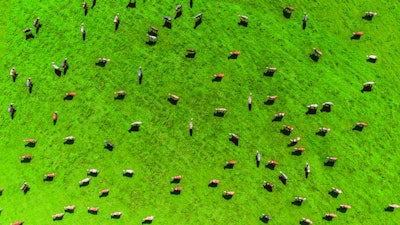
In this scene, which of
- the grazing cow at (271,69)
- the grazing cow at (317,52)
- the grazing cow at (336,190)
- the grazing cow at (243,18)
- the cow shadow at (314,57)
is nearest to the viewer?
the grazing cow at (336,190)

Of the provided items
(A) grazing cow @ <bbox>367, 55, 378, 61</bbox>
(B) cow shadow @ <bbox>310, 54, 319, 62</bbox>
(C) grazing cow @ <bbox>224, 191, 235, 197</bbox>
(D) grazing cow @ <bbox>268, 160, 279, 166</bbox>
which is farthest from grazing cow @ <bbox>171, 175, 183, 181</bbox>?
(A) grazing cow @ <bbox>367, 55, 378, 61</bbox>

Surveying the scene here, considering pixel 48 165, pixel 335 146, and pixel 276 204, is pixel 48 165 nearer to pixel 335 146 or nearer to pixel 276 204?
pixel 276 204

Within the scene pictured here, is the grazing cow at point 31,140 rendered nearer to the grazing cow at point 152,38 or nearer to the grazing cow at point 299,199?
the grazing cow at point 152,38

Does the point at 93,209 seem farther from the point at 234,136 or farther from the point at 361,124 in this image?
the point at 361,124

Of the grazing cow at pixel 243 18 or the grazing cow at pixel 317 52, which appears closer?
the grazing cow at pixel 317 52

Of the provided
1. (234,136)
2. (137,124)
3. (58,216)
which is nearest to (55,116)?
(137,124)

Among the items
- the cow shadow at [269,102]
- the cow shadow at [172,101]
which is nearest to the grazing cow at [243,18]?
the cow shadow at [269,102]

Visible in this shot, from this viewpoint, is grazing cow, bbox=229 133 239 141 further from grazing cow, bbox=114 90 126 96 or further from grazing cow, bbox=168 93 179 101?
grazing cow, bbox=114 90 126 96

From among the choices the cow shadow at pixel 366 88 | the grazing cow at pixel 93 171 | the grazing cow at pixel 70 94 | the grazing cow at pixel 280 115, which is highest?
the grazing cow at pixel 70 94

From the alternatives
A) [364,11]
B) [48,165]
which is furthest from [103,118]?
[364,11]

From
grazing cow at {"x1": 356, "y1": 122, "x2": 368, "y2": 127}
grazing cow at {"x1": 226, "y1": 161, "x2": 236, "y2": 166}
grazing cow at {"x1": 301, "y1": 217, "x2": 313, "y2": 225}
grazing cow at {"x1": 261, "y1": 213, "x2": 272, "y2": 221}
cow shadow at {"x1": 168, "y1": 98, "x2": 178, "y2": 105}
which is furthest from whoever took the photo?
cow shadow at {"x1": 168, "y1": 98, "x2": 178, "y2": 105}
